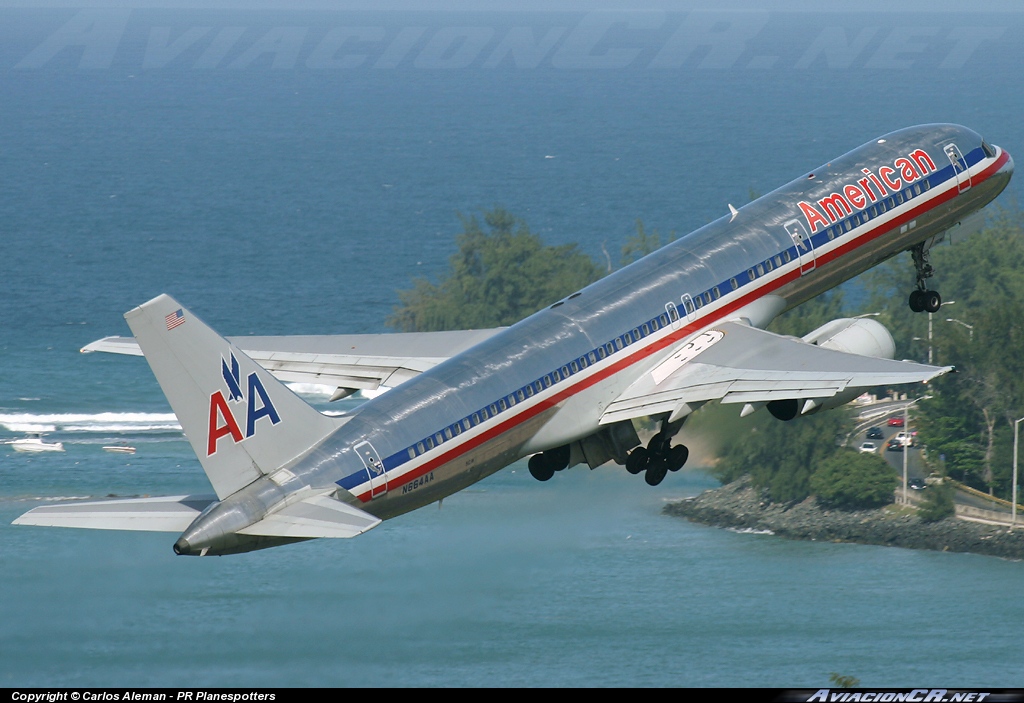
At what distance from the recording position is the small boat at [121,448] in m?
142

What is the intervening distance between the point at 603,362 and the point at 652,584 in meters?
74.0

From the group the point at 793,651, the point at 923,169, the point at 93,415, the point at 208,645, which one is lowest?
the point at 793,651

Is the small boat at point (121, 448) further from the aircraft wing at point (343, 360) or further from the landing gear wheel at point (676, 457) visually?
the landing gear wheel at point (676, 457)

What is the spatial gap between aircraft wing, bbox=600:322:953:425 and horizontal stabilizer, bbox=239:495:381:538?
11365 mm

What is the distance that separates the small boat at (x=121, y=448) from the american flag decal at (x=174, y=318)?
106 metres

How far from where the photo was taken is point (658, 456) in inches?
2064

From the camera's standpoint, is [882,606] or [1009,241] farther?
[1009,241]

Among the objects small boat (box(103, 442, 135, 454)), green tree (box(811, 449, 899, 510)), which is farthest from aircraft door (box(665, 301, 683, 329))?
small boat (box(103, 442, 135, 454))

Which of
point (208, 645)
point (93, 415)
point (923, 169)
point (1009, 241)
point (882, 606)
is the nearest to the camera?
point (923, 169)

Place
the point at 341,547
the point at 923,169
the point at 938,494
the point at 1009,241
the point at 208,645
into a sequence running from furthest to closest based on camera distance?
the point at 1009,241 < the point at 938,494 < the point at 341,547 < the point at 208,645 < the point at 923,169

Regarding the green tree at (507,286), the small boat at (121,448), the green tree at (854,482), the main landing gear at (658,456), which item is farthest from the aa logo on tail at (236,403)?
the green tree at (507,286)

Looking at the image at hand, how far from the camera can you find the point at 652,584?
121 meters

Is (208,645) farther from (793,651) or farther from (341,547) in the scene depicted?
(793,651)

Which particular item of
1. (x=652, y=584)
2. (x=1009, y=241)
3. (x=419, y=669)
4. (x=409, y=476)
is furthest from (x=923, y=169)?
(x=1009, y=241)
